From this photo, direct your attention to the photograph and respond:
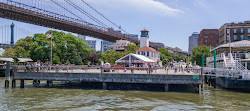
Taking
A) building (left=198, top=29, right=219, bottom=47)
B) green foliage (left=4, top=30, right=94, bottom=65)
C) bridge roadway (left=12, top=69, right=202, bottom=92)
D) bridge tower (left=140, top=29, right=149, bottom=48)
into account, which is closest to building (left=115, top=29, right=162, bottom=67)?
bridge tower (left=140, top=29, right=149, bottom=48)

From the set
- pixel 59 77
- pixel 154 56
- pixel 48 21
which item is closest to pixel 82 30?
pixel 48 21

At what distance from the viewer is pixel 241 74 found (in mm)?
26797

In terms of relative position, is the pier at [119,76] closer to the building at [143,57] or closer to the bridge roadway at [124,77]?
the bridge roadway at [124,77]

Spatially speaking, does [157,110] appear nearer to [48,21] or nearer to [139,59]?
[139,59]

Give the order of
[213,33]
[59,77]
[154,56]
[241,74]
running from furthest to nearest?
[213,33]
[154,56]
[59,77]
[241,74]

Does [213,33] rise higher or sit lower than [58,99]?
higher

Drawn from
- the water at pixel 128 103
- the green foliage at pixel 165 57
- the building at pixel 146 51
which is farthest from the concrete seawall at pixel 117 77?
the green foliage at pixel 165 57

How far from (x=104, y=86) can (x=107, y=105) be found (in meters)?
8.91

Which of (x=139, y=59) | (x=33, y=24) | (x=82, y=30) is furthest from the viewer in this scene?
(x=82, y=30)

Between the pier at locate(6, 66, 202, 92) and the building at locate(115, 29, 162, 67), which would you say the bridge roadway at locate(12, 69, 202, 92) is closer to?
the pier at locate(6, 66, 202, 92)

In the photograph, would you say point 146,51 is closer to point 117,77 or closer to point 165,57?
point 117,77

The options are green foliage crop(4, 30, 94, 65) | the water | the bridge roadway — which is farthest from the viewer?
green foliage crop(4, 30, 94, 65)

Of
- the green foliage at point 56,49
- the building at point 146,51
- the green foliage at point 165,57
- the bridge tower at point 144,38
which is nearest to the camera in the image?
the building at point 146,51

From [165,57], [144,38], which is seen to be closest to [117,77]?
[144,38]
